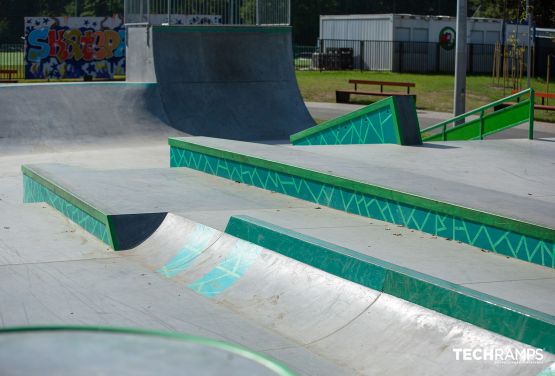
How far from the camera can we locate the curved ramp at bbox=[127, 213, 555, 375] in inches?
177

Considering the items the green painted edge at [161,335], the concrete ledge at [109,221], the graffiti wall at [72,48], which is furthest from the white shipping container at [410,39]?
the green painted edge at [161,335]

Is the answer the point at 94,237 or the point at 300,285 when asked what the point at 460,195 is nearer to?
the point at 300,285

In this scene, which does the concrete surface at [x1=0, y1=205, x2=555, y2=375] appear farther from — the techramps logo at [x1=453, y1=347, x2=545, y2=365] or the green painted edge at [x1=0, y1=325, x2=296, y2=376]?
the green painted edge at [x1=0, y1=325, x2=296, y2=376]

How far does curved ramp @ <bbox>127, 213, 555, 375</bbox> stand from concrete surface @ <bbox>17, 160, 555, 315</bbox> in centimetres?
35

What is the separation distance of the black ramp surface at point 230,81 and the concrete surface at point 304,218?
7.23 metres

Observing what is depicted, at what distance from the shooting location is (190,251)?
712 cm

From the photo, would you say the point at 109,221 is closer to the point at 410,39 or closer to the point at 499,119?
the point at 499,119

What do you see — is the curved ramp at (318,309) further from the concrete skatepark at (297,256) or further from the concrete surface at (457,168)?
the concrete surface at (457,168)

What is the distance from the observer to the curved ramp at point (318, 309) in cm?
449

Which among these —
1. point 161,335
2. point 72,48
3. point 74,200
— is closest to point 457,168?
point 74,200

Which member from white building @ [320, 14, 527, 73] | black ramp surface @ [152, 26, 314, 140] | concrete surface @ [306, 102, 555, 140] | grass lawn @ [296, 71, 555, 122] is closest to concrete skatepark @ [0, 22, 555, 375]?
black ramp surface @ [152, 26, 314, 140]

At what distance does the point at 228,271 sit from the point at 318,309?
4.12ft

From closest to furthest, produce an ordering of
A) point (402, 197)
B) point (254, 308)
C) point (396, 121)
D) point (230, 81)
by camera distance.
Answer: point (254, 308)
point (402, 197)
point (396, 121)
point (230, 81)

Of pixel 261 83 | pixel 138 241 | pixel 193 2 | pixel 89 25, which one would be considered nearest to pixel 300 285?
pixel 138 241
